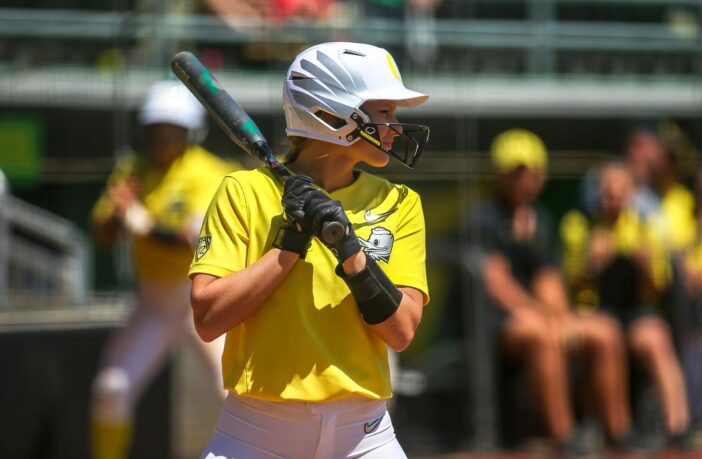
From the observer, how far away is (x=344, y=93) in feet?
9.94

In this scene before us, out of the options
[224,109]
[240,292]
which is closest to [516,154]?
[224,109]

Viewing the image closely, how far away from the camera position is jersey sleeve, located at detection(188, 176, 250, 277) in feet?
9.63

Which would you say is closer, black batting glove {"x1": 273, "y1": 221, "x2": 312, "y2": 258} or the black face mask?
black batting glove {"x1": 273, "y1": 221, "x2": 312, "y2": 258}

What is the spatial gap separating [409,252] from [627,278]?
4.94m

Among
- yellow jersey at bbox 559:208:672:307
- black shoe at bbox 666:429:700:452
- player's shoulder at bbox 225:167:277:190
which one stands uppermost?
player's shoulder at bbox 225:167:277:190

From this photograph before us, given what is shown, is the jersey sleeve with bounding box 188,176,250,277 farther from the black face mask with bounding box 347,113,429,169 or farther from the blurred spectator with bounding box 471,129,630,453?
the blurred spectator with bounding box 471,129,630,453

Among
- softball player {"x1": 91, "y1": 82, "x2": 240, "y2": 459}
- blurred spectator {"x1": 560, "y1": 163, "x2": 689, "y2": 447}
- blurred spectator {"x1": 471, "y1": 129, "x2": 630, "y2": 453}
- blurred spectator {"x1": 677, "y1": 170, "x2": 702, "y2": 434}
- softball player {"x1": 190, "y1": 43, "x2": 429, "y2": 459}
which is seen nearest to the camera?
softball player {"x1": 190, "y1": 43, "x2": 429, "y2": 459}

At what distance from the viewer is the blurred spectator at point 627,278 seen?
25.6 ft

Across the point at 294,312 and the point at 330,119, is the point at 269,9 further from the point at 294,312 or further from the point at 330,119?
the point at 294,312

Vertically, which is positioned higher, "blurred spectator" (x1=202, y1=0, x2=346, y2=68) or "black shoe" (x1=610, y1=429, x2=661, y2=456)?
"blurred spectator" (x1=202, y1=0, x2=346, y2=68)

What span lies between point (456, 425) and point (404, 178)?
5.07 ft

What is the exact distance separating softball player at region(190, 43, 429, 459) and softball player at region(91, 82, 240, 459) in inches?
128

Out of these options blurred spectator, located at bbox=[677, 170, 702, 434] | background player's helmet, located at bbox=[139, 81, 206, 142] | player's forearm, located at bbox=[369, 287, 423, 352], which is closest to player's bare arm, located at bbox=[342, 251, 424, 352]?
player's forearm, located at bbox=[369, 287, 423, 352]

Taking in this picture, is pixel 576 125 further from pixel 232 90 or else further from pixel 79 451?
pixel 79 451
